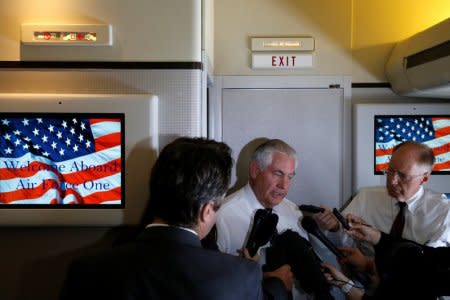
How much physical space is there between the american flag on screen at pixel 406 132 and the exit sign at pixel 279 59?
65 centimetres

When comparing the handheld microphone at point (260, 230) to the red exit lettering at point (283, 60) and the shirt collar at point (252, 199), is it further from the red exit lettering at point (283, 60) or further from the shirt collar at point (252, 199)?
the red exit lettering at point (283, 60)

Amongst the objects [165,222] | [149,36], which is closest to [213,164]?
[165,222]

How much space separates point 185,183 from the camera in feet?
4.22

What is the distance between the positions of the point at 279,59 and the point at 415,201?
1277 millimetres

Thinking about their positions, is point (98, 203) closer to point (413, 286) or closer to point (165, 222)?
point (165, 222)

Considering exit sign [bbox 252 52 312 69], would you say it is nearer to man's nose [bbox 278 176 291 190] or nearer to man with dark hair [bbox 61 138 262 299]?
man's nose [bbox 278 176 291 190]

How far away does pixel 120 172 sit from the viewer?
2.11 metres

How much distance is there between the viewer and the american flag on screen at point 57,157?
2090 mm

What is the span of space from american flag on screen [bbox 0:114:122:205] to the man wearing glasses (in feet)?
4.02

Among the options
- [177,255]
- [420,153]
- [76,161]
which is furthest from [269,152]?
[177,255]

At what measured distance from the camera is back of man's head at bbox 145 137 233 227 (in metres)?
1.29

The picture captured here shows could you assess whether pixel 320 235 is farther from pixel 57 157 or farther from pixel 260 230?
pixel 57 157

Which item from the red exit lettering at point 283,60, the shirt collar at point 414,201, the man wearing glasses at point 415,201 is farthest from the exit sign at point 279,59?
the shirt collar at point 414,201

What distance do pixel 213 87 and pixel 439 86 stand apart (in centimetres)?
143
